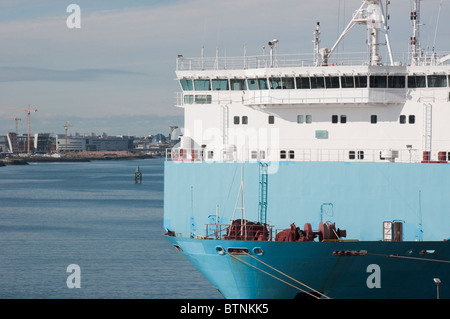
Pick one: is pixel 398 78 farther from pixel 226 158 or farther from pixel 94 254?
pixel 94 254

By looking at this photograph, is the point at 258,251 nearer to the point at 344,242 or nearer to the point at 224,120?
the point at 344,242

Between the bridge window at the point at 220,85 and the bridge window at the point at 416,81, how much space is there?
7748 mm

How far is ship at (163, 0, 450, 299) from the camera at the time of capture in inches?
1033

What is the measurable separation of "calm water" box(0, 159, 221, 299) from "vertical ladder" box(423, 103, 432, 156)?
15.5 m

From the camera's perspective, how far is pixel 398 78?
2945 centimetres

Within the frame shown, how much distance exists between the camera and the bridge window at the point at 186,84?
3216 cm

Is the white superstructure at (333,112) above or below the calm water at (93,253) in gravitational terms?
above

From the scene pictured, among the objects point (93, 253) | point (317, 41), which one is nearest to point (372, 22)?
point (317, 41)

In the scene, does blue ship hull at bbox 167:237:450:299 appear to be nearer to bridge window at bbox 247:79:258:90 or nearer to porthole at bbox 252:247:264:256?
porthole at bbox 252:247:264:256

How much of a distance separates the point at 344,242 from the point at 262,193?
12.9 ft

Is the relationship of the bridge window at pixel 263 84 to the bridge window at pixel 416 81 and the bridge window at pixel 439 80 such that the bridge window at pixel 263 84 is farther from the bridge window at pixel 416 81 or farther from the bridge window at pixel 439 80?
the bridge window at pixel 439 80

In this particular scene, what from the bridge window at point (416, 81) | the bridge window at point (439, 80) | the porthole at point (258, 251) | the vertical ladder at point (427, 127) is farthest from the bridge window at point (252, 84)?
the porthole at point (258, 251)

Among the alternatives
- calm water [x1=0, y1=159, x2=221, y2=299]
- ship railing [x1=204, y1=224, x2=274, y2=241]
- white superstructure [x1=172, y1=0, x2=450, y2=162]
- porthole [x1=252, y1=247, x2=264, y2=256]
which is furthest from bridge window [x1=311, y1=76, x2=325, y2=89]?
calm water [x1=0, y1=159, x2=221, y2=299]

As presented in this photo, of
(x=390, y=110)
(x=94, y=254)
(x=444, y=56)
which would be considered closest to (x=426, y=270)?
(x=390, y=110)
